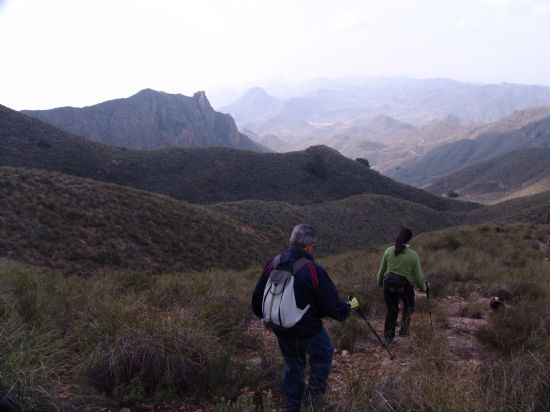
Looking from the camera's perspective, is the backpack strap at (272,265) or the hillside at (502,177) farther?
the hillside at (502,177)

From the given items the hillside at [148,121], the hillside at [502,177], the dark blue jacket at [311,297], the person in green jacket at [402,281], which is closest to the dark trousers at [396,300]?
the person in green jacket at [402,281]

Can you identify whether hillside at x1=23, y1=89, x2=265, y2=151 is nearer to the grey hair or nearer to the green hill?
the green hill

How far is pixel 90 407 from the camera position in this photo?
12.2ft

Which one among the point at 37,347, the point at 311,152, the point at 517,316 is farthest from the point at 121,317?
the point at 311,152

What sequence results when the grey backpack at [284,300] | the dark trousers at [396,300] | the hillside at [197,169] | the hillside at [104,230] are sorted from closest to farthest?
the grey backpack at [284,300]
the dark trousers at [396,300]
the hillside at [104,230]
the hillside at [197,169]

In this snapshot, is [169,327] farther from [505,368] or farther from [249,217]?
[249,217]

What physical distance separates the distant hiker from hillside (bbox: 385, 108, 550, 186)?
162 meters

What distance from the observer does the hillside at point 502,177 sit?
280 ft

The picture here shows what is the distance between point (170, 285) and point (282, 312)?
5.41 m

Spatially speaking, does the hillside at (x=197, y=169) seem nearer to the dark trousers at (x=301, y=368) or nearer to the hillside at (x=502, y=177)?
the hillside at (x=502, y=177)

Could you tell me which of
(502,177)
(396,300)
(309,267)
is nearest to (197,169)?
(396,300)

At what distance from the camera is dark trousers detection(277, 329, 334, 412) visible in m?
3.91

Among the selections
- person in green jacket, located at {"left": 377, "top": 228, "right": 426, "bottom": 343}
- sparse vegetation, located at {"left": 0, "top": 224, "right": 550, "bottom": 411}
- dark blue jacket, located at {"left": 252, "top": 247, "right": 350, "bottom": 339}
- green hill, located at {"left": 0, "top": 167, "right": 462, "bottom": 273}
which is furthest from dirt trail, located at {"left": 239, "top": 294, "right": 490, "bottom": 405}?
green hill, located at {"left": 0, "top": 167, "right": 462, "bottom": 273}

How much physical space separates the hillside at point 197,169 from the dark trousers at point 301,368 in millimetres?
44298
